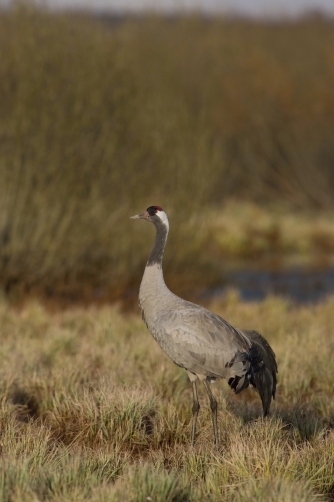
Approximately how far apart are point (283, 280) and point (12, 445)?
34.6ft

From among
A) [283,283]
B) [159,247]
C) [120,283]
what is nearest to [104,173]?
[120,283]

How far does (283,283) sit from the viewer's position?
1412 cm

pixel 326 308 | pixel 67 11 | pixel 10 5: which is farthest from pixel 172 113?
pixel 326 308

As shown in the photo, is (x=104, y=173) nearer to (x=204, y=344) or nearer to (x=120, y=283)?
(x=120, y=283)

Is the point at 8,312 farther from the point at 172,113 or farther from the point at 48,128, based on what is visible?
the point at 172,113

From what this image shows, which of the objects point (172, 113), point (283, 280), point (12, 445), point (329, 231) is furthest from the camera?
point (329, 231)

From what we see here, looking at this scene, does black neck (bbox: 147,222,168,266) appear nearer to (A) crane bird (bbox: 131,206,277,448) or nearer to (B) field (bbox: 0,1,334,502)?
(A) crane bird (bbox: 131,206,277,448)

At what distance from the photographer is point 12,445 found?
173 inches

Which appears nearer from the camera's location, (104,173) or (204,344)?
(204,344)

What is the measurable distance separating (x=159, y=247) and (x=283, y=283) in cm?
934

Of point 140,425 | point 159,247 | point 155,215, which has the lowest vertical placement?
point 140,425

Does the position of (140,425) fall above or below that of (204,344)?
below

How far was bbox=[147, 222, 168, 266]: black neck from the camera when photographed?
5.01 m

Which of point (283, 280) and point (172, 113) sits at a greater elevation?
point (172, 113)
